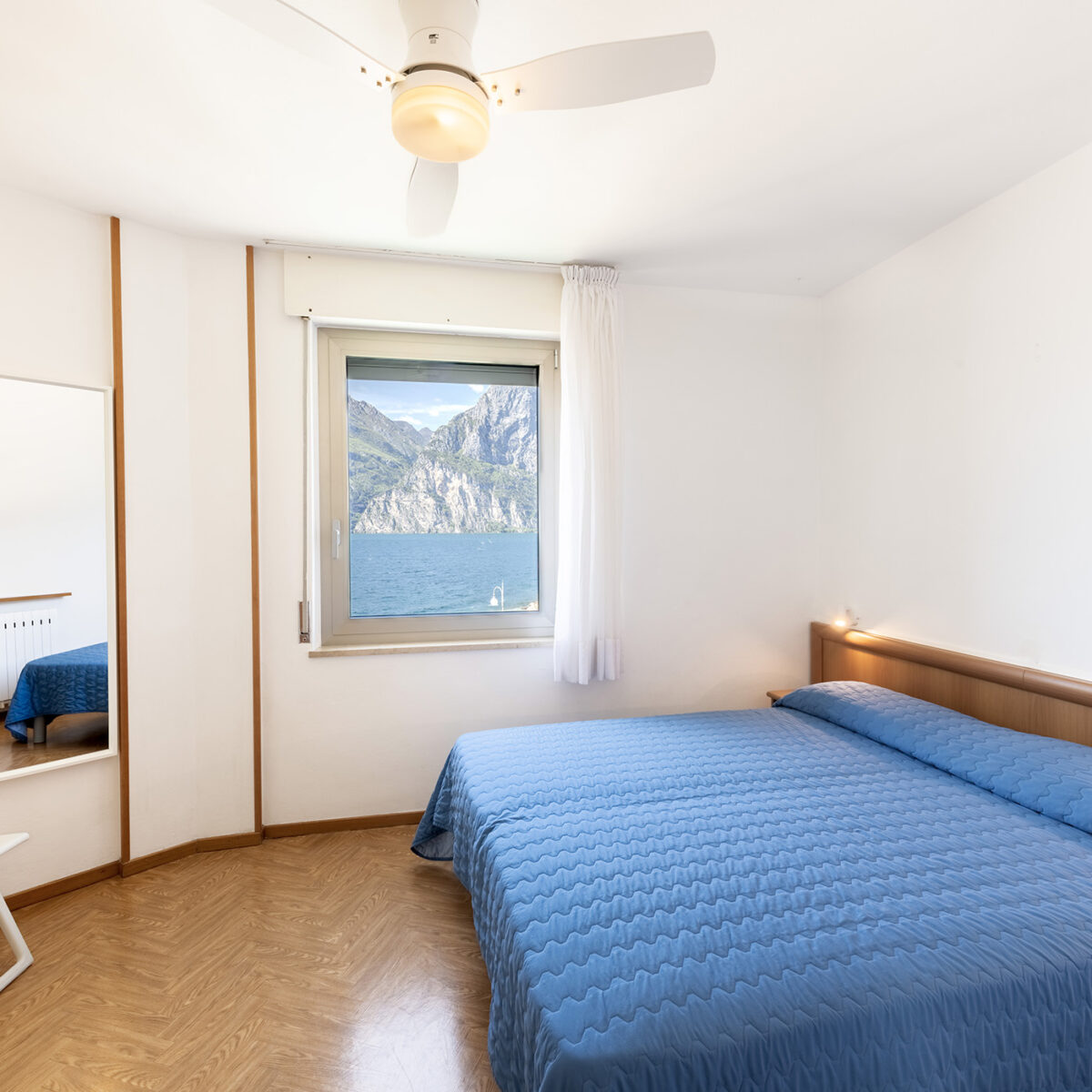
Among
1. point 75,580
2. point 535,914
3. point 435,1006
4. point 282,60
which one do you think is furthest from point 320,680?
point 282,60

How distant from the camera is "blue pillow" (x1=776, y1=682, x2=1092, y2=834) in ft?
5.59

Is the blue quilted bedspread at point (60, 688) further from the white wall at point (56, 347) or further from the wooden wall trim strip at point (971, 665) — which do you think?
the wooden wall trim strip at point (971, 665)

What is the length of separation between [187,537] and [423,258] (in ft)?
5.10

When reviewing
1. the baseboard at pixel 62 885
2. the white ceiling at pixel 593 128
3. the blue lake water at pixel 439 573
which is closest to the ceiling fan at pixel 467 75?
the white ceiling at pixel 593 128

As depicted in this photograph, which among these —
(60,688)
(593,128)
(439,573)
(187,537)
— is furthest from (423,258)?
(60,688)

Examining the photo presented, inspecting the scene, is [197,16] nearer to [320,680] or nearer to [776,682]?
[320,680]

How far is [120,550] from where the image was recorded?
2486 mm

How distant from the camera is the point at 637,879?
1.43 metres

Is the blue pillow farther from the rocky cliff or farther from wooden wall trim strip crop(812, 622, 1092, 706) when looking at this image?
the rocky cliff

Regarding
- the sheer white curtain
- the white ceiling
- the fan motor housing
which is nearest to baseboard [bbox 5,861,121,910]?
the sheer white curtain

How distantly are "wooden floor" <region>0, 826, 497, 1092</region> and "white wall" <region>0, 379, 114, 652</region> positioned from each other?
1.02 meters

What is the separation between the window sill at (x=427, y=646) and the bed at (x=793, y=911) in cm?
83

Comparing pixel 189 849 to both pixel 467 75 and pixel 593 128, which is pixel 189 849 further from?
pixel 593 128

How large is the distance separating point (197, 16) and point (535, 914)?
2135mm
